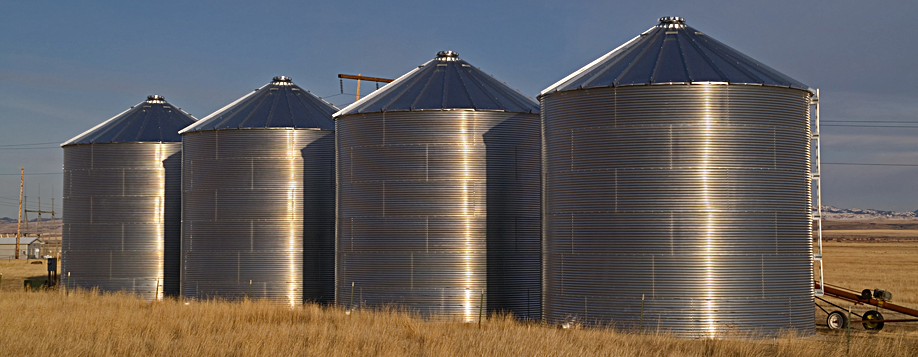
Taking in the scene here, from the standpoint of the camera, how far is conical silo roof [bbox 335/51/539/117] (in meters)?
27.8

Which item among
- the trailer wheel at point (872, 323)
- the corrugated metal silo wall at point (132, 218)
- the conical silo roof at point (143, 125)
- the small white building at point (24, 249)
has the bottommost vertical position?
the small white building at point (24, 249)

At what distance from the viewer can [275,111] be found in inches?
1328

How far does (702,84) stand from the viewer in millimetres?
22078

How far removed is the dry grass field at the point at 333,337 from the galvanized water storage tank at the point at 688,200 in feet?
2.75

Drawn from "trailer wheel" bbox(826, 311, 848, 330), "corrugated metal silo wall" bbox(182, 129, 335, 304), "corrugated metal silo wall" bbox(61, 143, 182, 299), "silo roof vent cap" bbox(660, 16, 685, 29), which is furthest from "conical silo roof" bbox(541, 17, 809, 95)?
"corrugated metal silo wall" bbox(61, 143, 182, 299)

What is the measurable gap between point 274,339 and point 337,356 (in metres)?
2.52

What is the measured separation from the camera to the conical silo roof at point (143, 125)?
38062 mm

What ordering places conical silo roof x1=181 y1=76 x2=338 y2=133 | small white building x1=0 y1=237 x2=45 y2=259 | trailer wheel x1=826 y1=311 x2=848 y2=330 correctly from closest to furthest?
trailer wheel x1=826 y1=311 x2=848 y2=330, conical silo roof x1=181 y1=76 x2=338 y2=133, small white building x1=0 y1=237 x2=45 y2=259

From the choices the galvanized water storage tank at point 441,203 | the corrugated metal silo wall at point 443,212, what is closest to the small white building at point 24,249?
the galvanized water storage tank at point 441,203

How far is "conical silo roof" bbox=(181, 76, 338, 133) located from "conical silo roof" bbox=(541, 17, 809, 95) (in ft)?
38.5

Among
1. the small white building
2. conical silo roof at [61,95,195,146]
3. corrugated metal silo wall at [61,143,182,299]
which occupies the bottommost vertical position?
the small white building

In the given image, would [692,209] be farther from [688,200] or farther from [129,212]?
[129,212]

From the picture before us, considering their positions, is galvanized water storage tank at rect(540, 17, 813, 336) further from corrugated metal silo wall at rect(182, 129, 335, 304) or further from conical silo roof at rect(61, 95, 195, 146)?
conical silo roof at rect(61, 95, 195, 146)

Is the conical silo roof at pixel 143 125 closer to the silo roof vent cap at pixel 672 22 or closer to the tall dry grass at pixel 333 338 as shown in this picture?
the tall dry grass at pixel 333 338
